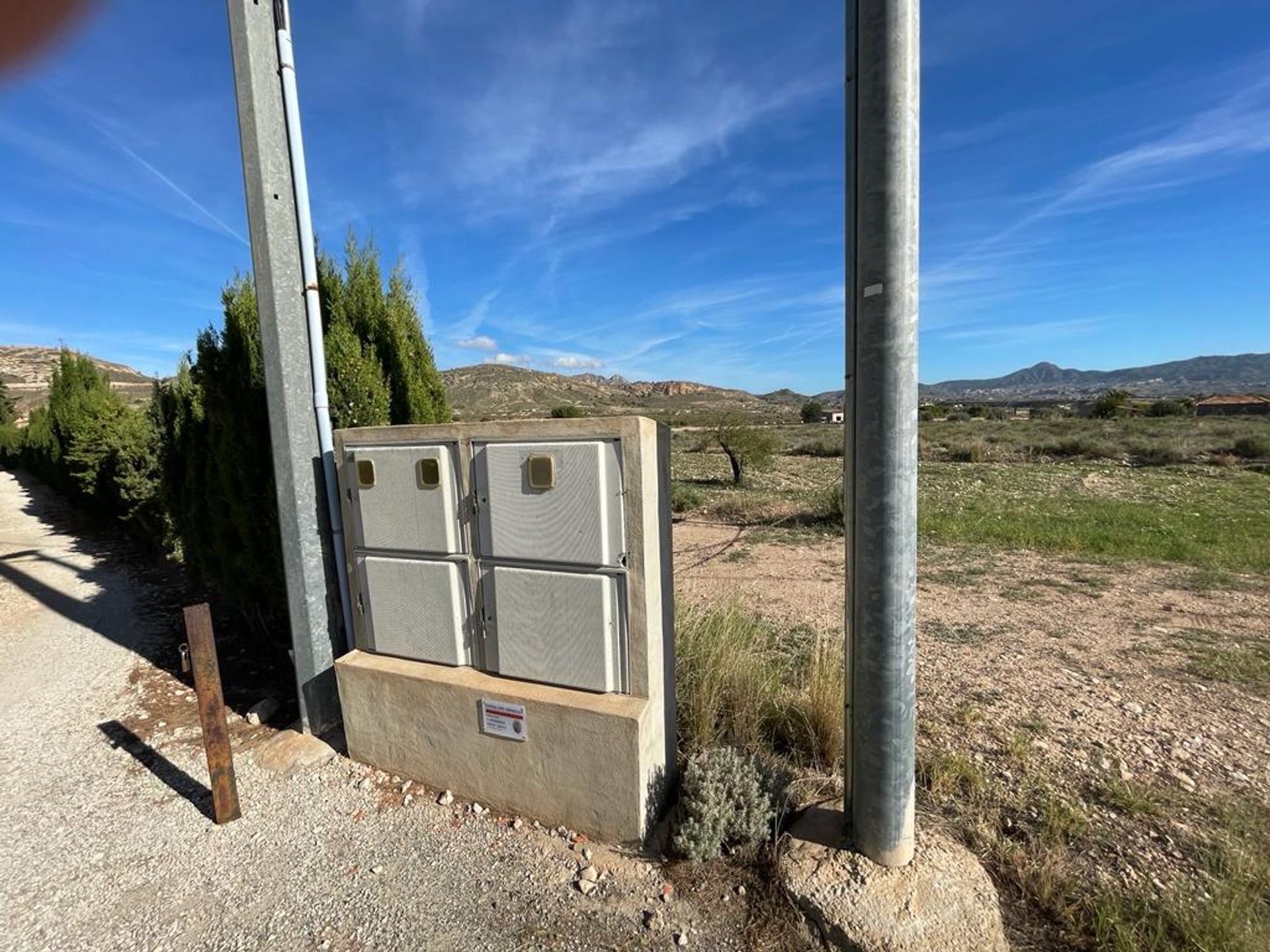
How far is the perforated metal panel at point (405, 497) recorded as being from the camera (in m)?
2.96

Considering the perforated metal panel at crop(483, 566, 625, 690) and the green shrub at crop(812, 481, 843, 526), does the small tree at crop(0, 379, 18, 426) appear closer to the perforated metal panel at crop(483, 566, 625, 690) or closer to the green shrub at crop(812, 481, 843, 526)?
the green shrub at crop(812, 481, 843, 526)

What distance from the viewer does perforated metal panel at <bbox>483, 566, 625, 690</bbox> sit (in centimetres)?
263

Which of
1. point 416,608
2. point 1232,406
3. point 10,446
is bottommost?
point 416,608

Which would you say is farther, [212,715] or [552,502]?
[212,715]

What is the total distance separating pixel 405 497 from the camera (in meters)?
3.09

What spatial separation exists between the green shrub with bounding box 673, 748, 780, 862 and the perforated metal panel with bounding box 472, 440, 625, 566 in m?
1.04

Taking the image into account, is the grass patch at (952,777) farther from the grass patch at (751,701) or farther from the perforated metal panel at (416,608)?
the perforated metal panel at (416,608)

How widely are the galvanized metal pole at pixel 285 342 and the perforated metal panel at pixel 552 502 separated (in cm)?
137

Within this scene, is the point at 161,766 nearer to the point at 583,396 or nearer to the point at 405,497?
the point at 405,497

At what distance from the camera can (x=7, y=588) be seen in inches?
302

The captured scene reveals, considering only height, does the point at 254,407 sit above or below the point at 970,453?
above

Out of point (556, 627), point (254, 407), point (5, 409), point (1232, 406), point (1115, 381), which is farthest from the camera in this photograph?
point (1115, 381)

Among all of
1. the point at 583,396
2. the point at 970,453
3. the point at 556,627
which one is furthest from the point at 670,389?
the point at 556,627

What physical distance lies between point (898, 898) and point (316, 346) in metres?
3.96
